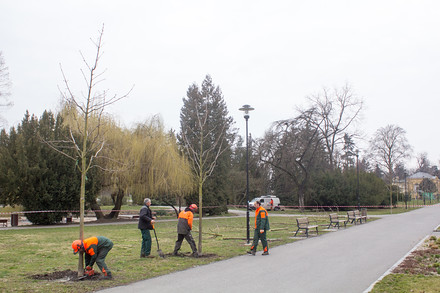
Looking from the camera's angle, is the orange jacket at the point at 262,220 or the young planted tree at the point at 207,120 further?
the young planted tree at the point at 207,120

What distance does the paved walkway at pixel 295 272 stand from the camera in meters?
7.79

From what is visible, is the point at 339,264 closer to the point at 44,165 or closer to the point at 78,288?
→ the point at 78,288

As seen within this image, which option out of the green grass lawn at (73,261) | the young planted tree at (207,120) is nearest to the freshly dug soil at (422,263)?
the green grass lawn at (73,261)

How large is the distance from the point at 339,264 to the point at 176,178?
68.3 ft

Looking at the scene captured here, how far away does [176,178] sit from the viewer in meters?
30.1

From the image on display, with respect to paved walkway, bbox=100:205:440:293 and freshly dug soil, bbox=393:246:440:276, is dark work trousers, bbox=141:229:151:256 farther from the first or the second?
freshly dug soil, bbox=393:246:440:276

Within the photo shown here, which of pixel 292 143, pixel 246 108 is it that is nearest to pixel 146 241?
pixel 246 108

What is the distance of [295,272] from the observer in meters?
9.34

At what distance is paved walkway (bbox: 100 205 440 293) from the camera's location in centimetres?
779

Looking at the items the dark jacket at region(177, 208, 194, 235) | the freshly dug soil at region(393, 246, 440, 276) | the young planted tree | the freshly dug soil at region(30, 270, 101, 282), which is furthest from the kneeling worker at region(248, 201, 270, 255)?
the young planted tree

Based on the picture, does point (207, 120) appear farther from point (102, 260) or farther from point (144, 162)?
point (102, 260)

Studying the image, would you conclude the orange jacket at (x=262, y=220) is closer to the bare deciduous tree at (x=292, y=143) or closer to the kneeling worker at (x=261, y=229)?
the kneeling worker at (x=261, y=229)

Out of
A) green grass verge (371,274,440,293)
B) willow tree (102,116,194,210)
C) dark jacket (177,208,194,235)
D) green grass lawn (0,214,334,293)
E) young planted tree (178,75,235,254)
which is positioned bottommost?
green grass lawn (0,214,334,293)

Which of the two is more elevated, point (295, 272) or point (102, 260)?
point (102, 260)
